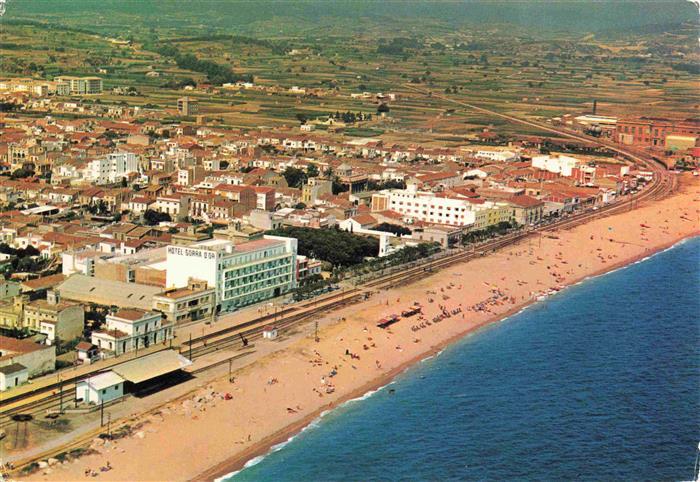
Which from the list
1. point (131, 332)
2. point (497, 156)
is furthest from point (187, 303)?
point (497, 156)

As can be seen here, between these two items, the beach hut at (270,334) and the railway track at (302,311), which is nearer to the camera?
the railway track at (302,311)

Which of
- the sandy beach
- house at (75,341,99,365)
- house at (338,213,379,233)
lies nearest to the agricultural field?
house at (338,213,379,233)

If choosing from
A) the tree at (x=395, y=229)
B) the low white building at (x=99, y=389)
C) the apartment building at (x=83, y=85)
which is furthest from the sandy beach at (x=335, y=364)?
the apartment building at (x=83, y=85)

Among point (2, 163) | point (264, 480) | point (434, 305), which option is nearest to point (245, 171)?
point (2, 163)

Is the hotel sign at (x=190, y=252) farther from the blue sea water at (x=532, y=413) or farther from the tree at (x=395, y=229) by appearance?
the tree at (x=395, y=229)

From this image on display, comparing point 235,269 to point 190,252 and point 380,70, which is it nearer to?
point 190,252

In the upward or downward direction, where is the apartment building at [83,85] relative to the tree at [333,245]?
upward
